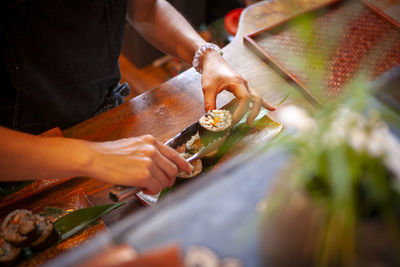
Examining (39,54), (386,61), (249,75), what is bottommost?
(386,61)

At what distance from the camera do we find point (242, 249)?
604mm

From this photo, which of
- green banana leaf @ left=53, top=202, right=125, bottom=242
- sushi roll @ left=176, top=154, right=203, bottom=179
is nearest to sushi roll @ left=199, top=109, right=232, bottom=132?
sushi roll @ left=176, top=154, right=203, bottom=179

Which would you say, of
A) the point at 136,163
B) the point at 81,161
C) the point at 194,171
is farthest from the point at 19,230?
the point at 194,171

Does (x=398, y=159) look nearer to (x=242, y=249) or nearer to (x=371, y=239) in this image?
(x=371, y=239)

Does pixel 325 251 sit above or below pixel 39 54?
below

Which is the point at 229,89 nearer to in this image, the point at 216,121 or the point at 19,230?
the point at 216,121

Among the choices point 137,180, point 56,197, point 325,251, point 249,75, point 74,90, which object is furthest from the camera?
point 249,75

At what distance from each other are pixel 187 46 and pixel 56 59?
0.75 meters

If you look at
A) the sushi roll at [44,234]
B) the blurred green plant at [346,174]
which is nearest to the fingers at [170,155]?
→ the sushi roll at [44,234]

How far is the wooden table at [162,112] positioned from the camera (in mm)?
1470

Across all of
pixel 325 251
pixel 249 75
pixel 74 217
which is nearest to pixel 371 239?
pixel 325 251

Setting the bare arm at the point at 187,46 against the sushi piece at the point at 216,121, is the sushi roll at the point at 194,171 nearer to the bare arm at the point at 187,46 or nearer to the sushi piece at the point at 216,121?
the sushi piece at the point at 216,121

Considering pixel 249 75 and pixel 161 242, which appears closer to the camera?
pixel 161 242

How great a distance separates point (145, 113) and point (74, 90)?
0.42 metres
